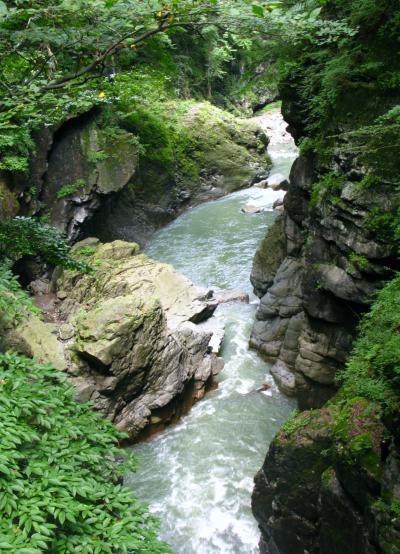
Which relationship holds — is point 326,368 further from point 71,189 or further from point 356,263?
point 71,189

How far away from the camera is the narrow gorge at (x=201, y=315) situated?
3.90m

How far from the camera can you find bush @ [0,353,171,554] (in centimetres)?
309

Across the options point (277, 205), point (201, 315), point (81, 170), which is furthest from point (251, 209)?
point (201, 315)

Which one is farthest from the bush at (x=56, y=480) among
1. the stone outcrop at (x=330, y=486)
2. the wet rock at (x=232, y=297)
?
the wet rock at (x=232, y=297)

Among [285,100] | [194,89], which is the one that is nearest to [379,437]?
[285,100]

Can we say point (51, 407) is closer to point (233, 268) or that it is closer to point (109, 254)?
point (109, 254)

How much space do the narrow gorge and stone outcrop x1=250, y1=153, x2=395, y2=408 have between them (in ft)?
0.14

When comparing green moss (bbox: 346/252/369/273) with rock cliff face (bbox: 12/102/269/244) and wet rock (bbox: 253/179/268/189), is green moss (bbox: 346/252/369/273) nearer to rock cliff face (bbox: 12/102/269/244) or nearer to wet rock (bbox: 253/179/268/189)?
rock cliff face (bbox: 12/102/269/244)

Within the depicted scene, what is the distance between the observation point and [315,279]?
27.5 feet

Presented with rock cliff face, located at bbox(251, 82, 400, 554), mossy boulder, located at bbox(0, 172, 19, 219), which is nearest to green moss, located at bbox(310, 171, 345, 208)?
rock cliff face, located at bbox(251, 82, 400, 554)

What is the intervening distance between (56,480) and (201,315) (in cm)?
904

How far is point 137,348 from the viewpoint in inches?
375

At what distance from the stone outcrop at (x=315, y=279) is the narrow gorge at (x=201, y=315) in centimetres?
4

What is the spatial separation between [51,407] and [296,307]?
7.26m
